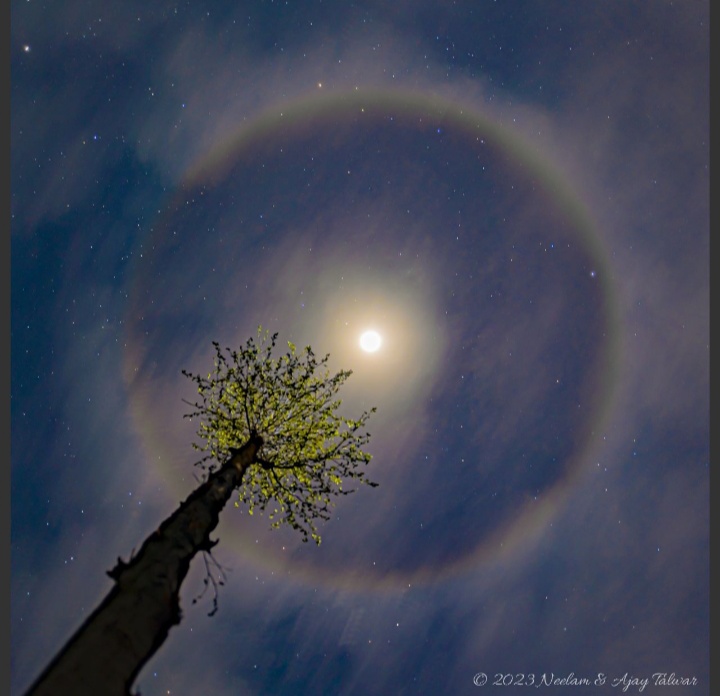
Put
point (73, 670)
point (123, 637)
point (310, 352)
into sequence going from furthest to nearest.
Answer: point (310, 352), point (123, 637), point (73, 670)

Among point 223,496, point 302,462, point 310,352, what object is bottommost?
point 223,496

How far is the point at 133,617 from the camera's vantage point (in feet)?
18.4

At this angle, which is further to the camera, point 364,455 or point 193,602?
point 364,455

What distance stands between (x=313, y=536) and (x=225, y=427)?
3641 mm

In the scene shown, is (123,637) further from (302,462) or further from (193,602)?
(302,462)

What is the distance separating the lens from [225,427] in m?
12.8

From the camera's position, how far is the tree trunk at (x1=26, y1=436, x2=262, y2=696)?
4.67m

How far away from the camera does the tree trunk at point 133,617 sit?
4.67 m

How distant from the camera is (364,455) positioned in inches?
514

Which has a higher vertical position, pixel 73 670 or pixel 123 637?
pixel 123 637

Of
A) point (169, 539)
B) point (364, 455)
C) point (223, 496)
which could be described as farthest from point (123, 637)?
point (364, 455)

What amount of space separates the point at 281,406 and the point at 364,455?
2.54 metres

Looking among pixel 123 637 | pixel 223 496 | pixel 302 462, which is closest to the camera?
pixel 123 637

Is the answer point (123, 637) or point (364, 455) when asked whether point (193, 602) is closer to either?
point (123, 637)
